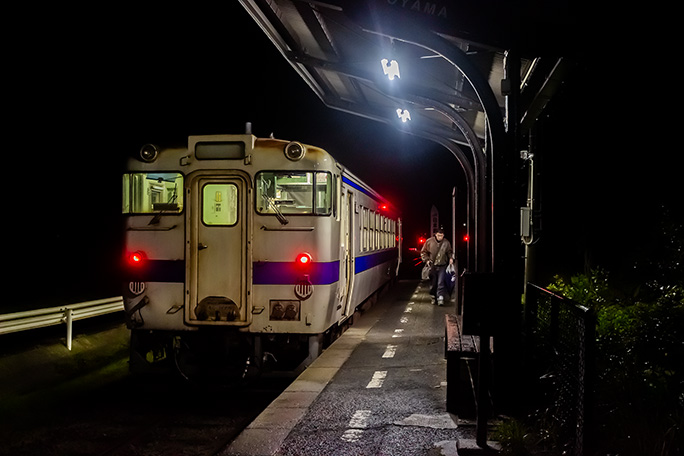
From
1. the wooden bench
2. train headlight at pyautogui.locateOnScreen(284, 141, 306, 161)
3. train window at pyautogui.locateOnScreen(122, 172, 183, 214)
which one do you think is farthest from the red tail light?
the wooden bench

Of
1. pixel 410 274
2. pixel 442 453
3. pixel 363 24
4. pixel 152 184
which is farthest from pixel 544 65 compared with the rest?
pixel 410 274

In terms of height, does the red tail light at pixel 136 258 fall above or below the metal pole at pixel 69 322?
above

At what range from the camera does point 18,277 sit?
24281 mm

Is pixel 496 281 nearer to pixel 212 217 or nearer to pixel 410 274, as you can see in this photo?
pixel 212 217

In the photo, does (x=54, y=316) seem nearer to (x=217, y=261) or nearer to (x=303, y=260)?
(x=217, y=261)

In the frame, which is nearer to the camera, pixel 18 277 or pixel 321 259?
pixel 321 259

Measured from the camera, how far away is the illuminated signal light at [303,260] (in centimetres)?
Result: 812

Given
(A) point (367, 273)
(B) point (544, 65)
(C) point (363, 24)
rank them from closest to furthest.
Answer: (C) point (363, 24)
(B) point (544, 65)
(A) point (367, 273)

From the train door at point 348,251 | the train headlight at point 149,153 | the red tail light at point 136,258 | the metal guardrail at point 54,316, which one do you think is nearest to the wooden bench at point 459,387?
the train door at point 348,251

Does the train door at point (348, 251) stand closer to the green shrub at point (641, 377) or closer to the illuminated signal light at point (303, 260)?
the illuminated signal light at point (303, 260)

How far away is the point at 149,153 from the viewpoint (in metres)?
8.34

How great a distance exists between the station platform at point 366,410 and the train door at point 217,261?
1240mm

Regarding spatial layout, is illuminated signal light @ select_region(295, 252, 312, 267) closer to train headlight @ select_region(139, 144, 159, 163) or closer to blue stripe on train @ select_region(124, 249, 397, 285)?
blue stripe on train @ select_region(124, 249, 397, 285)

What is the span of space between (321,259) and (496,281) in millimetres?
3348
